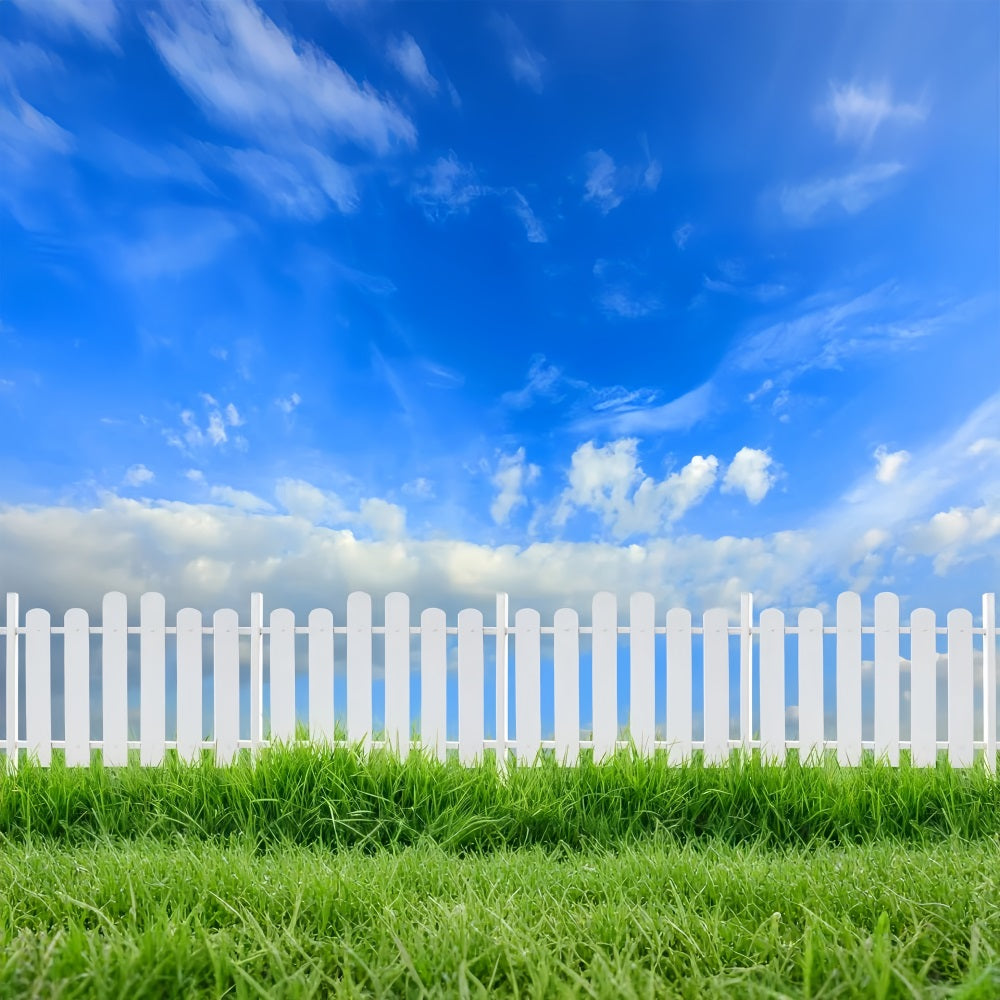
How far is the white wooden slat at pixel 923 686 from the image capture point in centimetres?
725

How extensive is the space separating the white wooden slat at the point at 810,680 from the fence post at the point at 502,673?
2.38m

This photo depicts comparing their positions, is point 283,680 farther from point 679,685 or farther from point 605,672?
point 679,685

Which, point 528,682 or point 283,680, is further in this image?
point 283,680

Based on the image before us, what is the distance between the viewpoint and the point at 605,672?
6.89 meters

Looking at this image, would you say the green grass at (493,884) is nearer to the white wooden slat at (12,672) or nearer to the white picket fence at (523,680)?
the white picket fence at (523,680)

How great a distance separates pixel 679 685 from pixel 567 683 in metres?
0.88

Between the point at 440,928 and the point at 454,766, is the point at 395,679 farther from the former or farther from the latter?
the point at 440,928

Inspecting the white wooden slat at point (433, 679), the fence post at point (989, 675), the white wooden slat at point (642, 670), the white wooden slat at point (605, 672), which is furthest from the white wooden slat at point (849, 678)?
the white wooden slat at point (433, 679)

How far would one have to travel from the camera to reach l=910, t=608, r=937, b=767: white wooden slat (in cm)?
725

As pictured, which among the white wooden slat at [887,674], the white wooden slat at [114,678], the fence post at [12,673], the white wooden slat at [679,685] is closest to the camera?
the white wooden slat at [679,685]

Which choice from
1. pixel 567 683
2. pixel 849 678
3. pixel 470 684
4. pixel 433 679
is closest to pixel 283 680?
pixel 433 679

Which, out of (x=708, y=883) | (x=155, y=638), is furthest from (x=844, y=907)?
(x=155, y=638)

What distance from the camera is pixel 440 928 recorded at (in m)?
2.74

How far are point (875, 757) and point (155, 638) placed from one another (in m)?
5.86
